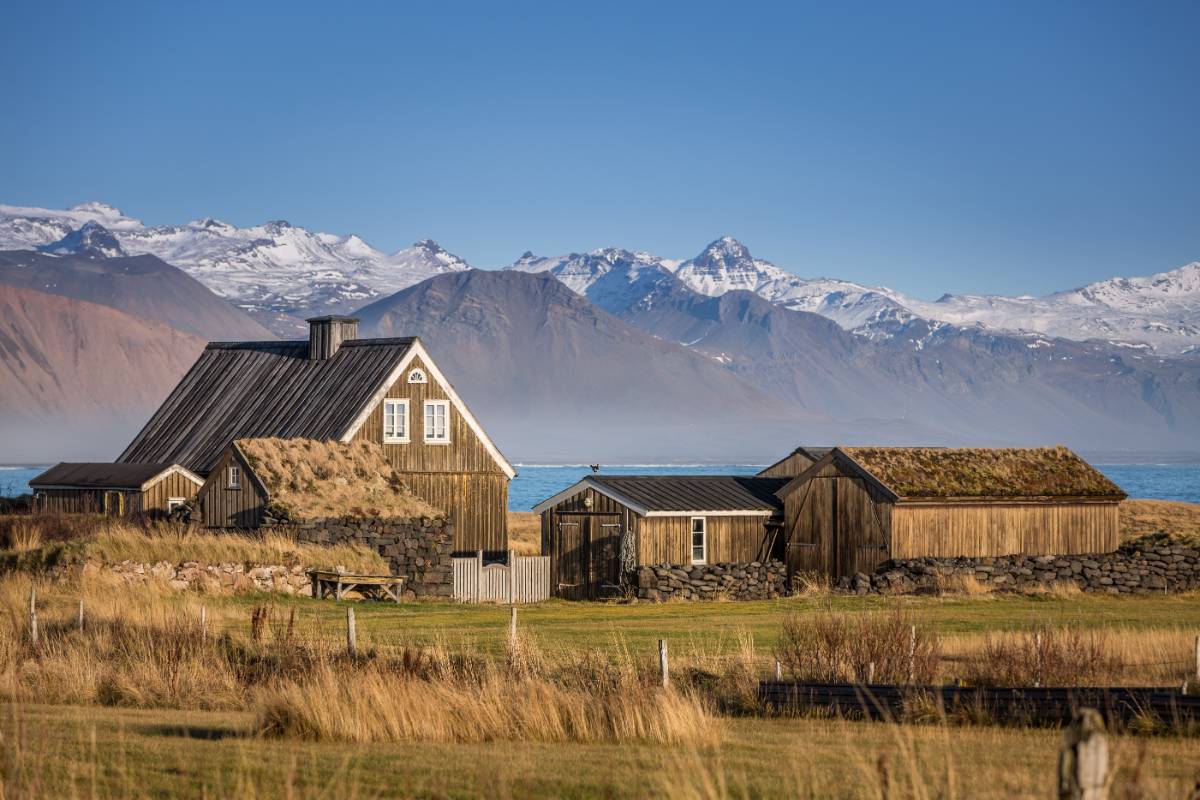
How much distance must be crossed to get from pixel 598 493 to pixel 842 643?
30303 millimetres

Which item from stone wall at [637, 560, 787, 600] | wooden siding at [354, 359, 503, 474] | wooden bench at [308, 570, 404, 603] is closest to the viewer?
wooden bench at [308, 570, 404, 603]

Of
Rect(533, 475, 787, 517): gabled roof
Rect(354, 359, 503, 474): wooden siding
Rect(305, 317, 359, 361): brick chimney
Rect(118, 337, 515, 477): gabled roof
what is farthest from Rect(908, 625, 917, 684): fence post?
Rect(305, 317, 359, 361): brick chimney

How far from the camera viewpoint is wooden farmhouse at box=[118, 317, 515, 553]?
58.6m

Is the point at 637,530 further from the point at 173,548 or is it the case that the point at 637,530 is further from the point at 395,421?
the point at 173,548

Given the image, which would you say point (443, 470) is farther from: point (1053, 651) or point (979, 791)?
point (979, 791)

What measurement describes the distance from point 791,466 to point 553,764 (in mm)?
46251

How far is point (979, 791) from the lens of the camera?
1434 centimetres

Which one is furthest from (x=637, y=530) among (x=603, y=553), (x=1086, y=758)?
(x=1086, y=758)

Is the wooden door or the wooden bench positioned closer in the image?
the wooden bench

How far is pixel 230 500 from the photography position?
51625 mm

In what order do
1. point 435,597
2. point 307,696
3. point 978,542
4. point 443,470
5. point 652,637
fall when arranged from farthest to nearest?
point 443,470, point 978,542, point 435,597, point 652,637, point 307,696

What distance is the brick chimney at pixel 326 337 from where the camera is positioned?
63344 millimetres

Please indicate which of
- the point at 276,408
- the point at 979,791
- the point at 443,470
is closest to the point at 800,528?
the point at 443,470

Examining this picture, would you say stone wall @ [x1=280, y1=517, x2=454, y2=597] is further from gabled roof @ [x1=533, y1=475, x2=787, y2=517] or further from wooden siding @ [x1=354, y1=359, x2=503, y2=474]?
wooden siding @ [x1=354, y1=359, x2=503, y2=474]
